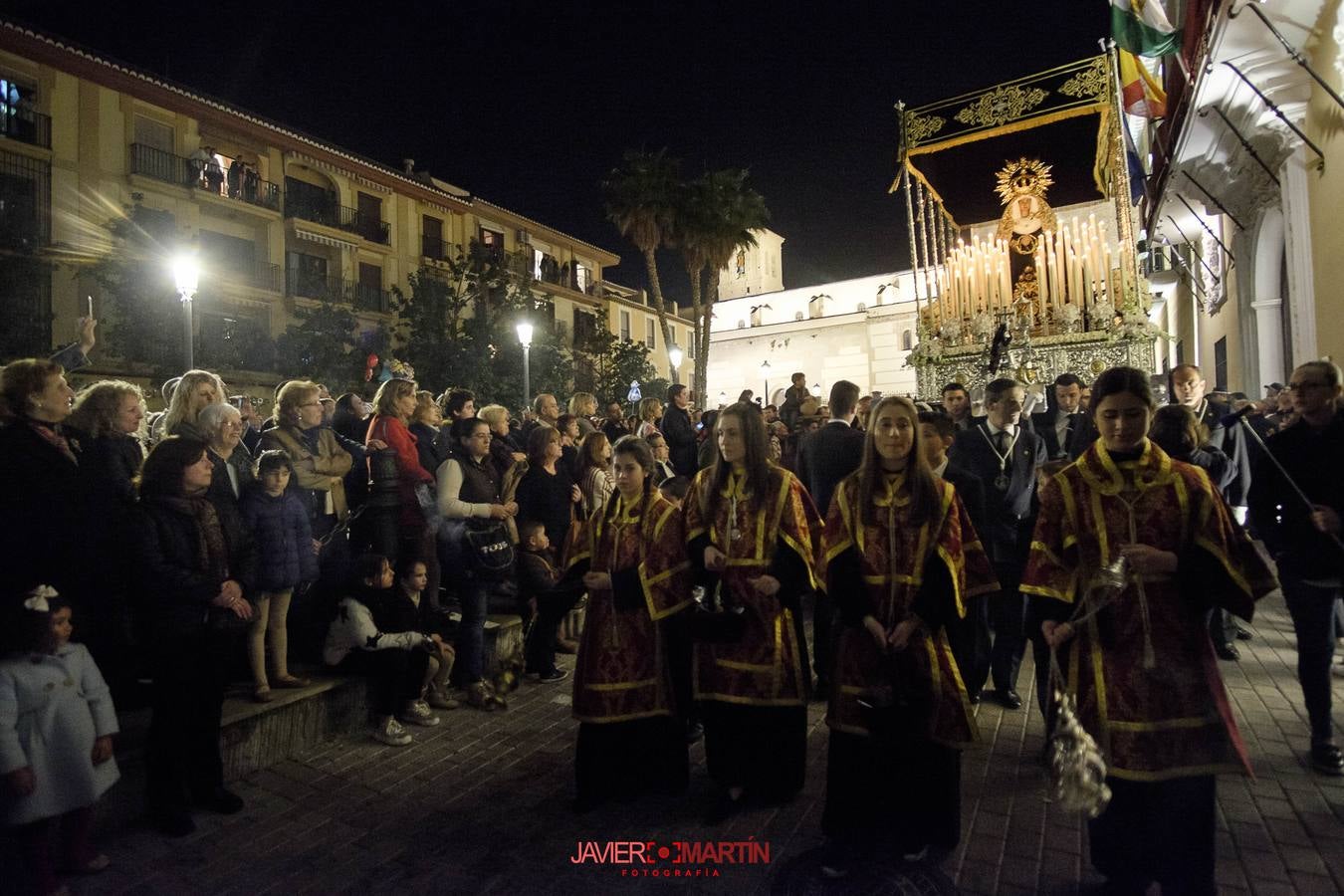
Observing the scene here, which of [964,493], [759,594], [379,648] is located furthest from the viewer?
[379,648]

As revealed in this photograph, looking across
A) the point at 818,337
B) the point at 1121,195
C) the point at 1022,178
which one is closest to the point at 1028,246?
the point at 1022,178

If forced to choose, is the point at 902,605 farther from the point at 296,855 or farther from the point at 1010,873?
the point at 296,855

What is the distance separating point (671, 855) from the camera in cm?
354

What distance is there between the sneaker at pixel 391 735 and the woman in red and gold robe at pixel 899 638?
2913 mm

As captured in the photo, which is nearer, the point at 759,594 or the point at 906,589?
the point at 906,589

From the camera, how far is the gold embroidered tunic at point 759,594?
12.9 ft

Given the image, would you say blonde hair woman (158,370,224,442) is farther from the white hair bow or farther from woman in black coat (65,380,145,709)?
the white hair bow

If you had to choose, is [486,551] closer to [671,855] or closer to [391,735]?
[391,735]

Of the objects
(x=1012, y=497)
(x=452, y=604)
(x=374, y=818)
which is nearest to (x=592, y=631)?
(x=374, y=818)

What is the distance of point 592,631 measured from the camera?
4230 millimetres

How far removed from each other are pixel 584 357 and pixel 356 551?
31695mm

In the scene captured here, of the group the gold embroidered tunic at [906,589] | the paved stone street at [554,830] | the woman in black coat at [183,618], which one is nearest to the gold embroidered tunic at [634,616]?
the paved stone street at [554,830]

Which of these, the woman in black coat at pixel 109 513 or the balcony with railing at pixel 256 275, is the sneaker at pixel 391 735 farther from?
the balcony with railing at pixel 256 275

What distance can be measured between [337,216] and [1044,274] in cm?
2779
